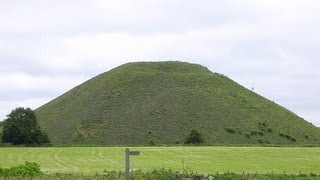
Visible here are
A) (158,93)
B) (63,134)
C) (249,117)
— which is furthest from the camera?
(158,93)

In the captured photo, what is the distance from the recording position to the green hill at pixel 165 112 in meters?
93.0

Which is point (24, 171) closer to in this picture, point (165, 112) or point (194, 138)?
point (194, 138)

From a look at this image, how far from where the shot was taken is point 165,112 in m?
103

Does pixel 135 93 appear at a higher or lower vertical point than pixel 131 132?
higher

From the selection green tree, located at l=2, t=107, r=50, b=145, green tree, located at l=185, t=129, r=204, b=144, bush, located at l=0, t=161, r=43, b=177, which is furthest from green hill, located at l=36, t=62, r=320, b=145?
bush, located at l=0, t=161, r=43, b=177

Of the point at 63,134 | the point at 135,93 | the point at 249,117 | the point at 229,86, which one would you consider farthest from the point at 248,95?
the point at 63,134

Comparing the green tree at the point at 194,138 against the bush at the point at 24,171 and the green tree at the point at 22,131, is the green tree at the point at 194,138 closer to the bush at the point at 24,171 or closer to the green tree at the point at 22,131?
the green tree at the point at 22,131

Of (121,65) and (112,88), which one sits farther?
(121,65)

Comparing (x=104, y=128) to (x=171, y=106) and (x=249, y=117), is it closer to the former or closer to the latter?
(x=171, y=106)

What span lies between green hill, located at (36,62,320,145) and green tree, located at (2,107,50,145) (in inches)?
258

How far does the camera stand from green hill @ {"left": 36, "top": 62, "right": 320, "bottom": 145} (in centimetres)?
9299

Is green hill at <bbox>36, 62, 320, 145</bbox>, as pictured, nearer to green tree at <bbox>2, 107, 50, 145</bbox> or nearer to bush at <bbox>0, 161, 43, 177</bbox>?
green tree at <bbox>2, 107, 50, 145</bbox>

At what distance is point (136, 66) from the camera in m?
125

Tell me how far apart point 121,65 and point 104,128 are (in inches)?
1335
